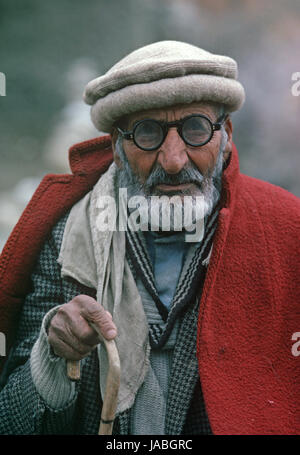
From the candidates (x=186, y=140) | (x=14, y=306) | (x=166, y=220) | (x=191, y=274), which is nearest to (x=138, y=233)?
(x=166, y=220)

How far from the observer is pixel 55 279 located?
1.61 metres

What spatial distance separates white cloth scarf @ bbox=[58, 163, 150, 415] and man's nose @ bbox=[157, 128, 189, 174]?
0.26 m

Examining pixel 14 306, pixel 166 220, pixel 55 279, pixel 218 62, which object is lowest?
pixel 14 306

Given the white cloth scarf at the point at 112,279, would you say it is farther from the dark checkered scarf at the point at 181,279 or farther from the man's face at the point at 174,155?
the man's face at the point at 174,155

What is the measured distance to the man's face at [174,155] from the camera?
144 cm

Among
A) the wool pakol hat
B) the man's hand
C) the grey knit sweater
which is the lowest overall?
the grey knit sweater

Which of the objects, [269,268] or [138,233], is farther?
[138,233]

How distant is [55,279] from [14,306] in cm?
17

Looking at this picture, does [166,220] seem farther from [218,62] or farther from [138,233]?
[218,62]

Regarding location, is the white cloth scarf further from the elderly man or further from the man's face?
the man's face

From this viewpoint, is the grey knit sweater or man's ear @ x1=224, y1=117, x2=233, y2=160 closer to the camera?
the grey knit sweater

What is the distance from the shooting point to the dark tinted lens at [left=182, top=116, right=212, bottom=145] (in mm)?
1465

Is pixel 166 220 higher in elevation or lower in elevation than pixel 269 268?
higher

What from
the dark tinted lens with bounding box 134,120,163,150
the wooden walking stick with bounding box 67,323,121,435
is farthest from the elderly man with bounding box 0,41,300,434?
the wooden walking stick with bounding box 67,323,121,435
